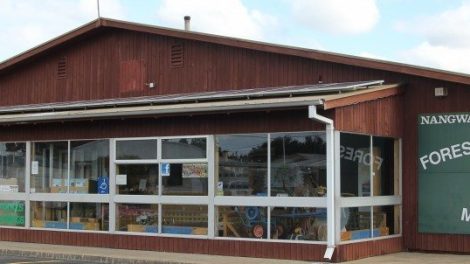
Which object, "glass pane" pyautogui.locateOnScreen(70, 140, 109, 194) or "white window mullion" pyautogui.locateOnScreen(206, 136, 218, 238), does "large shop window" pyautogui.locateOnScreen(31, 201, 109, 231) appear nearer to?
"glass pane" pyautogui.locateOnScreen(70, 140, 109, 194)

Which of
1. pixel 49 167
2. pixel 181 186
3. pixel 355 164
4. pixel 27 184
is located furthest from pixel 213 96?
pixel 27 184

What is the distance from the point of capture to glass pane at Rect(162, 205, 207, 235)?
14984 mm

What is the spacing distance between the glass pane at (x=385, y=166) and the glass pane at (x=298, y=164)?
1749 millimetres

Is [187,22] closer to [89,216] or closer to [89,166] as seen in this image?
[89,166]

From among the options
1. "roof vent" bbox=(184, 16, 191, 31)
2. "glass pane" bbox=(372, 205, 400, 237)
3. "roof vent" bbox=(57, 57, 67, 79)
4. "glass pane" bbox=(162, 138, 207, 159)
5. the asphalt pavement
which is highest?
"roof vent" bbox=(184, 16, 191, 31)

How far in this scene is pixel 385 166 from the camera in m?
15.5

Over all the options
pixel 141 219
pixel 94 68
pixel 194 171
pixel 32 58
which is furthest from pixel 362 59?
pixel 32 58

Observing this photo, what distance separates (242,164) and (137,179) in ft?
8.77

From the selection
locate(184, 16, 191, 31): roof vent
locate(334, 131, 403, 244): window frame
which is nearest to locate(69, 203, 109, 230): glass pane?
locate(334, 131, 403, 244): window frame

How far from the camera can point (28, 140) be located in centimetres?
1778

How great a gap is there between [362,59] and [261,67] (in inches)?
103

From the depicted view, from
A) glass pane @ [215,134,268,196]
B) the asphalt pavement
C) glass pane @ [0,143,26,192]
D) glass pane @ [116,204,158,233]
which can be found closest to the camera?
the asphalt pavement

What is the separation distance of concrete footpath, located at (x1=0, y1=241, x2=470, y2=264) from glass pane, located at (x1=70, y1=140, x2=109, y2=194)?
1465 millimetres

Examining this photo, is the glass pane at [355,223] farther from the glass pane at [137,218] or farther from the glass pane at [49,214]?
the glass pane at [49,214]
